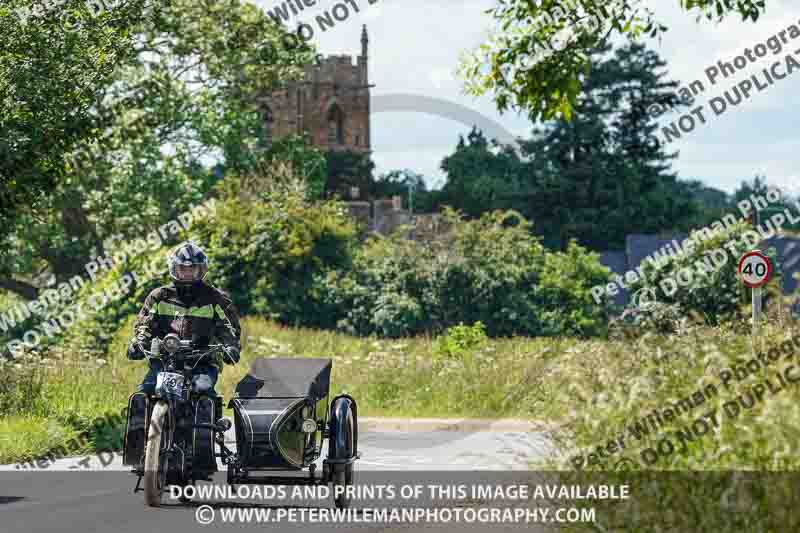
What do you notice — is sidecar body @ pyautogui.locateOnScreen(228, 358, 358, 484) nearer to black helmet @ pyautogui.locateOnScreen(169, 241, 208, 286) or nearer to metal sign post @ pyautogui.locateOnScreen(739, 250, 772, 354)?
black helmet @ pyautogui.locateOnScreen(169, 241, 208, 286)

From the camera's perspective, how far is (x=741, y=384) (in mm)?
8023

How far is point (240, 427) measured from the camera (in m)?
10.0

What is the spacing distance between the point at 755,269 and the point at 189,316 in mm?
11366

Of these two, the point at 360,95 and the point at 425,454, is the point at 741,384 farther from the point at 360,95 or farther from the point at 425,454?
the point at 360,95

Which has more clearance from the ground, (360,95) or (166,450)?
(360,95)

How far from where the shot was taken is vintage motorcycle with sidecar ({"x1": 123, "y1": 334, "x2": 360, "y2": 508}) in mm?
9977

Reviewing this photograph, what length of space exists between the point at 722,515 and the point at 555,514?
4.40ft

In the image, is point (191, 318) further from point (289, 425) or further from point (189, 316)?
point (289, 425)

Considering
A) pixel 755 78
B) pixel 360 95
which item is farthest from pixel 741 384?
pixel 360 95

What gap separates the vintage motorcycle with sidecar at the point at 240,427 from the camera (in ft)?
32.7

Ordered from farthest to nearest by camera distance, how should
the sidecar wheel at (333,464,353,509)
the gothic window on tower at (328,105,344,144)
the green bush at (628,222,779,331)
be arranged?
1. the gothic window on tower at (328,105,344,144)
2. the green bush at (628,222,779,331)
3. the sidecar wheel at (333,464,353,509)

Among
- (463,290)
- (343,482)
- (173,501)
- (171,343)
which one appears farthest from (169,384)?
(463,290)

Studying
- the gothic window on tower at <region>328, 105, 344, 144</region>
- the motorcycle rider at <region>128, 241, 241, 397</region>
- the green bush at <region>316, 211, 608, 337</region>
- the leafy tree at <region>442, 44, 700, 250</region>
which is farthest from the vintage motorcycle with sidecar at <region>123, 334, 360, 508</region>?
the gothic window on tower at <region>328, 105, 344, 144</region>

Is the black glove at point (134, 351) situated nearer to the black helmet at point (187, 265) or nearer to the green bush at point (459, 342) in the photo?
the black helmet at point (187, 265)
